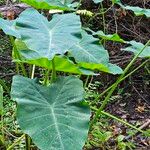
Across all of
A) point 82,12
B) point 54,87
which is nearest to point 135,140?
point 54,87

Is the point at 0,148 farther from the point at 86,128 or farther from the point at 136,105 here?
the point at 136,105

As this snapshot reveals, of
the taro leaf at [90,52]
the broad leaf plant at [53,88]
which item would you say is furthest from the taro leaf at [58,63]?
the taro leaf at [90,52]

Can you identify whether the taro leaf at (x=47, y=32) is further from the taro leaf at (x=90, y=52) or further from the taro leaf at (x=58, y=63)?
the taro leaf at (x=90, y=52)

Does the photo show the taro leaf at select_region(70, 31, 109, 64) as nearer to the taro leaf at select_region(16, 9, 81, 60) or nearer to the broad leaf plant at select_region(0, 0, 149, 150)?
the broad leaf plant at select_region(0, 0, 149, 150)

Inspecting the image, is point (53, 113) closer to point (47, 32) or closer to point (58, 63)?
point (58, 63)

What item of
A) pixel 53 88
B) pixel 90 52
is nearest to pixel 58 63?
pixel 53 88
